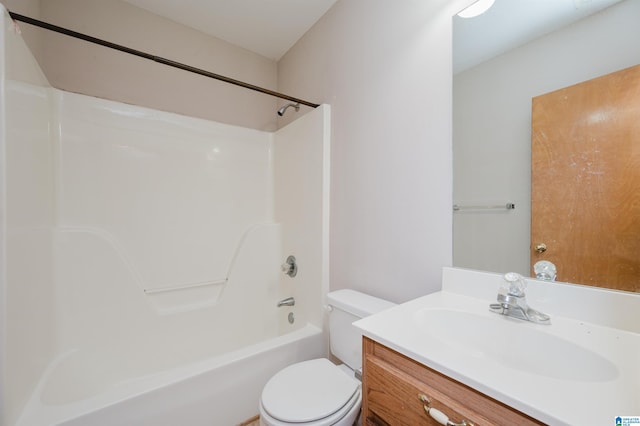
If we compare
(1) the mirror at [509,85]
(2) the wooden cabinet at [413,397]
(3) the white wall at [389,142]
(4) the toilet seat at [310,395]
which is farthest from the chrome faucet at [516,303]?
(4) the toilet seat at [310,395]

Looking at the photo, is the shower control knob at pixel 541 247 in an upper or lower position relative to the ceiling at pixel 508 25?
lower

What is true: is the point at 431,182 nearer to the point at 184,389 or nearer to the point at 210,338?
the point at 184,389

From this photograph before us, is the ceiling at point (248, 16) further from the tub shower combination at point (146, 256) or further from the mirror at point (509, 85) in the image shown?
the mirror at point (509, 85)

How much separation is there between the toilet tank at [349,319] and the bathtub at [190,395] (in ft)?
0.85

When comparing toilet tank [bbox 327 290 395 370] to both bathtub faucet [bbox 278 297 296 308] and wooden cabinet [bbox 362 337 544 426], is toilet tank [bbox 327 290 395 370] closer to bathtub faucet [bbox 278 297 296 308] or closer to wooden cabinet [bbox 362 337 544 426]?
wooden cabinet [bbox 362 337 544 426]

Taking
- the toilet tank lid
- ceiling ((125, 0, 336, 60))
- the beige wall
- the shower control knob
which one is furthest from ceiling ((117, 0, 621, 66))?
the toilet tank lid

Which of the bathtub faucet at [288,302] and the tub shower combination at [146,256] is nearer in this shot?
the tub shower combination at [146,256]

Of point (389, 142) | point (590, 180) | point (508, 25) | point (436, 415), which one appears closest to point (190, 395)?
point (436, 415)

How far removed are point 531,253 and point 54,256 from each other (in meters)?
2.23

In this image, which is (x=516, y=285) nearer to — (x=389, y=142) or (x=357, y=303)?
(x=357, y=303)

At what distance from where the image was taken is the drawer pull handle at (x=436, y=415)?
20.7 inches

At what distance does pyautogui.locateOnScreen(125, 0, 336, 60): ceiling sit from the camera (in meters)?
1.72

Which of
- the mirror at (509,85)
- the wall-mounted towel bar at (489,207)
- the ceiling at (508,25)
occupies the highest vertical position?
the ceiling at (508,25)

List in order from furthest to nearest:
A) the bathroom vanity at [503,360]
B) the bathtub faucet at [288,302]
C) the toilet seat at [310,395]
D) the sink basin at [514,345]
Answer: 1. the bathtub faucet at [288,302]
2. the toilet seat at [310,395]
3. the sink basin at [514,345]
4. the bathroom vanity at [503,360]
